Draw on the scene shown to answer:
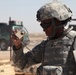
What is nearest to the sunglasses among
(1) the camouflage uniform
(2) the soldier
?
(2) the soldier

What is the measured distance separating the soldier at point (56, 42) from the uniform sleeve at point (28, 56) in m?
0.03

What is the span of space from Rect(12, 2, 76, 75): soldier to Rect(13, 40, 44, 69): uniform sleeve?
1.2 inches

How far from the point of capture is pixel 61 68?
4250mm

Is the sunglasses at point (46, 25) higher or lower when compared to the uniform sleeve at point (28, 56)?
higher

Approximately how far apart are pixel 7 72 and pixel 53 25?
8887 millimetres

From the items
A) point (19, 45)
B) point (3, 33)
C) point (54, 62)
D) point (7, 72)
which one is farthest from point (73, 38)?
point (3, 33)

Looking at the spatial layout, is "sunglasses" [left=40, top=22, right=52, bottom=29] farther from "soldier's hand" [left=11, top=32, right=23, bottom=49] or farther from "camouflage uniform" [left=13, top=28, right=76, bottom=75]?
"soldier's hand" [left=11, top=32, right=23, bottom=49]

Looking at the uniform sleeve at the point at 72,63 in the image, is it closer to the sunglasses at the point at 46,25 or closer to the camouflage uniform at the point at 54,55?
→ the camouflage uniform at the point at 54,55

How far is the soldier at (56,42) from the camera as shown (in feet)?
14.1

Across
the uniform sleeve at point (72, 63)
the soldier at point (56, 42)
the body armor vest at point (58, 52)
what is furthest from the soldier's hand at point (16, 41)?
the uniform sleeve at point (72, 63)

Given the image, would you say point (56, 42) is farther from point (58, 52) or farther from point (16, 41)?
point (16, 41)

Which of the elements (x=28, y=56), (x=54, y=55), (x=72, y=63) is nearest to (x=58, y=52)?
(x=54, y=55)

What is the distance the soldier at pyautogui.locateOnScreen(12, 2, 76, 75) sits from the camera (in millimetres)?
4285

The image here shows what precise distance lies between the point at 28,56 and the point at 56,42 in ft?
1.54
